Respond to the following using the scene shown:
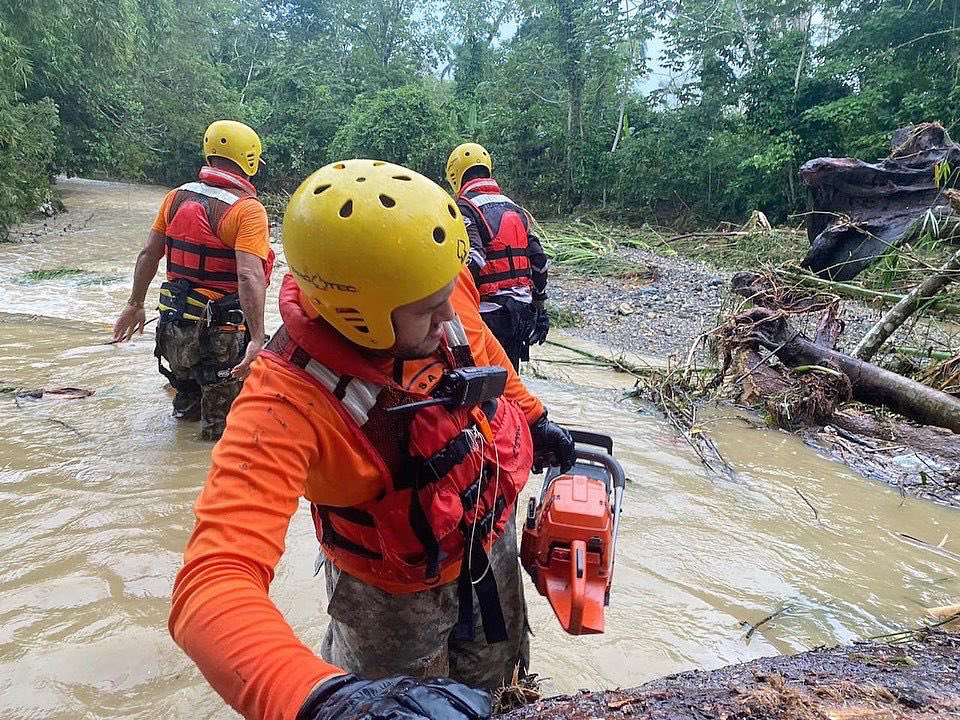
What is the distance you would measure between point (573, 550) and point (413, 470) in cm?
52

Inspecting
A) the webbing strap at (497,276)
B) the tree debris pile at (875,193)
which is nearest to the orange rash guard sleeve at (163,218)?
the webbing strap at (497,276)

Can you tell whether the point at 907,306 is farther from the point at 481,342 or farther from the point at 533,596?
the point at 481,342

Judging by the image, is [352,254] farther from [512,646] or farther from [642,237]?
[642,237]

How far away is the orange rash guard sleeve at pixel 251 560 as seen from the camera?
3.65 ft

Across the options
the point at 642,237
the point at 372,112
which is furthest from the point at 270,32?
→ the point at 642,237

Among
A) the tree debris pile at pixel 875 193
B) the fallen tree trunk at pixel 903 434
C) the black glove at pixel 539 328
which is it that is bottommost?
the fallen tree trunk at pixel 903 434

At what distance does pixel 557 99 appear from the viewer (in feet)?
73.7

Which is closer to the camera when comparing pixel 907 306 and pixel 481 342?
pixel 481 342

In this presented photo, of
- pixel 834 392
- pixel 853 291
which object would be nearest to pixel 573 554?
pixel 834 392

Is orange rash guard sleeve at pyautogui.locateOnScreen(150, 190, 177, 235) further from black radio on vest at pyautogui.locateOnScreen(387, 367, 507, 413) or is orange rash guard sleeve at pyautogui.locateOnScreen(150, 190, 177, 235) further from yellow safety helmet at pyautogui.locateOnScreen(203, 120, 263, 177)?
black radio on vest at pyautogui.locateOnScreen(387, 367, 507, 413)

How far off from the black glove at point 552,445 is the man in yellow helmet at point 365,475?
37 cm

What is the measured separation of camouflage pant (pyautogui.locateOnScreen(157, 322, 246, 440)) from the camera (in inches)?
181

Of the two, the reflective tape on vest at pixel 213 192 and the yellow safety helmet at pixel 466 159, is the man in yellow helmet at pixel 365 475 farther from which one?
the yellow safety helmet at pixel 466 159

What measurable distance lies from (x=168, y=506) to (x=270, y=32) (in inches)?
1418
